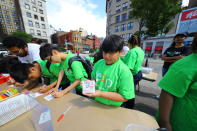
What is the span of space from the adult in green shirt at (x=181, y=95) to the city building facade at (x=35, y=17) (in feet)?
100

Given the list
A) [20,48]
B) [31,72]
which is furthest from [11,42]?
[31,72]

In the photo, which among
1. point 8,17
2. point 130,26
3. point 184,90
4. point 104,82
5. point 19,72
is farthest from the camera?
point 8,17

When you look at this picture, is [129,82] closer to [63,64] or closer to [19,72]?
[63,64]

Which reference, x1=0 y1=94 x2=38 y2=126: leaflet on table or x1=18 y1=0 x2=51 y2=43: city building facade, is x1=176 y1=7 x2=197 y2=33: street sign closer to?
x1=0 y1=94 x2=38 y2=126: leaflet on table

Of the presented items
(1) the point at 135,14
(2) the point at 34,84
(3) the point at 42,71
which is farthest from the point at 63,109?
(1) the point at 135,14

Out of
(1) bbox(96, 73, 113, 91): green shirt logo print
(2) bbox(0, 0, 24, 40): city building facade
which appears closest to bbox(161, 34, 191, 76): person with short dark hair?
(1) bbox(96, 73, 113, 91): green shirt logo print

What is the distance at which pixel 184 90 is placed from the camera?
23.0 inches

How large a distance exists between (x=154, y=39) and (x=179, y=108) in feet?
58.5

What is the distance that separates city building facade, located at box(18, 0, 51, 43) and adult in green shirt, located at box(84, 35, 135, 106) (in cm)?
3003

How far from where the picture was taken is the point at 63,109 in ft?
2.92

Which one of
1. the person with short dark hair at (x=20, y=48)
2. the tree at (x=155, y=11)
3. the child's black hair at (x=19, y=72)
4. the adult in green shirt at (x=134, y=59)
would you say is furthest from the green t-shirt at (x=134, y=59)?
the tree at (x=155, y=11)

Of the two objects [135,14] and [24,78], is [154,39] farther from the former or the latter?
[24,78]

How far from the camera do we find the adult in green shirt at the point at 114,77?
2.68ft

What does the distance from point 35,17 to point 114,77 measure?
31.9m
